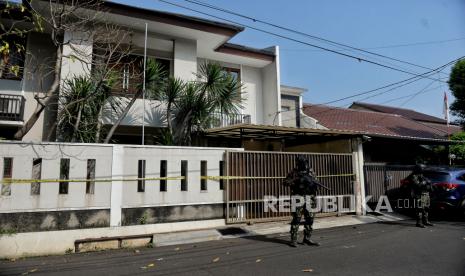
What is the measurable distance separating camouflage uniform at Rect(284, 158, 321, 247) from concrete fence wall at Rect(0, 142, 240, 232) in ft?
7.94

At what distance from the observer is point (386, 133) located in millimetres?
20703

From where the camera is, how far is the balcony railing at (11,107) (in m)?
11.5

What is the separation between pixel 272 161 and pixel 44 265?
6102 mm

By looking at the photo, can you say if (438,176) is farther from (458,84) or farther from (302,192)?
→ (458,84)

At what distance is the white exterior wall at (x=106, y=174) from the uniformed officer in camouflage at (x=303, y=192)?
8.02 feet

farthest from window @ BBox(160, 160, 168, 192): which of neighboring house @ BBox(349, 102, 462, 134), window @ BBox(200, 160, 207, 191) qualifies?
neighboring house @ BBox(349, 102, 462, 134)

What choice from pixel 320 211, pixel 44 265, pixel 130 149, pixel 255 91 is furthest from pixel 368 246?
pixel 255 91

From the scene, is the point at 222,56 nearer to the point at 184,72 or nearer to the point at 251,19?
the point at 184,72

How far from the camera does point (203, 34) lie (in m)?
13.8

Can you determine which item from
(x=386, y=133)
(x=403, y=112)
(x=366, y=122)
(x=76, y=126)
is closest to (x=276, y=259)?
(x=76, y=126)

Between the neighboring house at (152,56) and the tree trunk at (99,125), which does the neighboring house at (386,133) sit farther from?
the tree trunk at (99,125)

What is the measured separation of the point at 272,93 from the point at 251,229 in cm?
871

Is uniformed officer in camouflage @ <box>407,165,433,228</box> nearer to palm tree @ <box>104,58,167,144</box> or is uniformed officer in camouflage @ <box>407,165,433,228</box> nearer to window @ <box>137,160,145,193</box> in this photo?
window @ <box>137,160,145,193</box>

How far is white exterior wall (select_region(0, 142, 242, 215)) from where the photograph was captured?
7203mm
